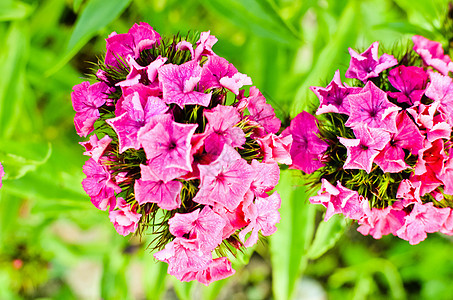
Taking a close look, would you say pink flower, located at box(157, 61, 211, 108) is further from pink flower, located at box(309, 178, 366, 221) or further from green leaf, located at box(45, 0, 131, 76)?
green leaf, located at box(45, 0, 131, 76)

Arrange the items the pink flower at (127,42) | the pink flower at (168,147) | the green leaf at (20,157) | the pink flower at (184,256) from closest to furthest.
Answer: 1. the pink flower at (168,147)
2. the pink flower at (184,256)
3. the pink flower at (127,42)
4. the green leaf at (20,157)

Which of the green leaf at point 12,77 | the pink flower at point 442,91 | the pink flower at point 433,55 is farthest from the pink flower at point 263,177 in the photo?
the green leaf at point 12,77

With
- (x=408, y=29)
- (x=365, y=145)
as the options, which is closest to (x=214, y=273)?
(x=365, y=145)

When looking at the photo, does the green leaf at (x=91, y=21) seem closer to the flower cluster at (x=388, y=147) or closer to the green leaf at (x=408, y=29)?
the flower cluster at (x=388, y=147)

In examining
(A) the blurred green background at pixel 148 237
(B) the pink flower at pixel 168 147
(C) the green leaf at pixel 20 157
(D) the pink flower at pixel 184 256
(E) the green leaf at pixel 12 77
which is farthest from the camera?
(E) the green leaf at pixel 12 77

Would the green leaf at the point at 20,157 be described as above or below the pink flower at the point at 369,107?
below

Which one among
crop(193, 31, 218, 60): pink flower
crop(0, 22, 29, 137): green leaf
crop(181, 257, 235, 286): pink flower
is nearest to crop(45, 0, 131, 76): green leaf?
crop(0, 22, 29, 137): green leaf

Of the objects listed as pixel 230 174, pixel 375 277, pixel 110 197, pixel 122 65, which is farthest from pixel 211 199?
pixel 375 277

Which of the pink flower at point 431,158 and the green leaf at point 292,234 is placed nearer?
the pink flower at point 431,158
